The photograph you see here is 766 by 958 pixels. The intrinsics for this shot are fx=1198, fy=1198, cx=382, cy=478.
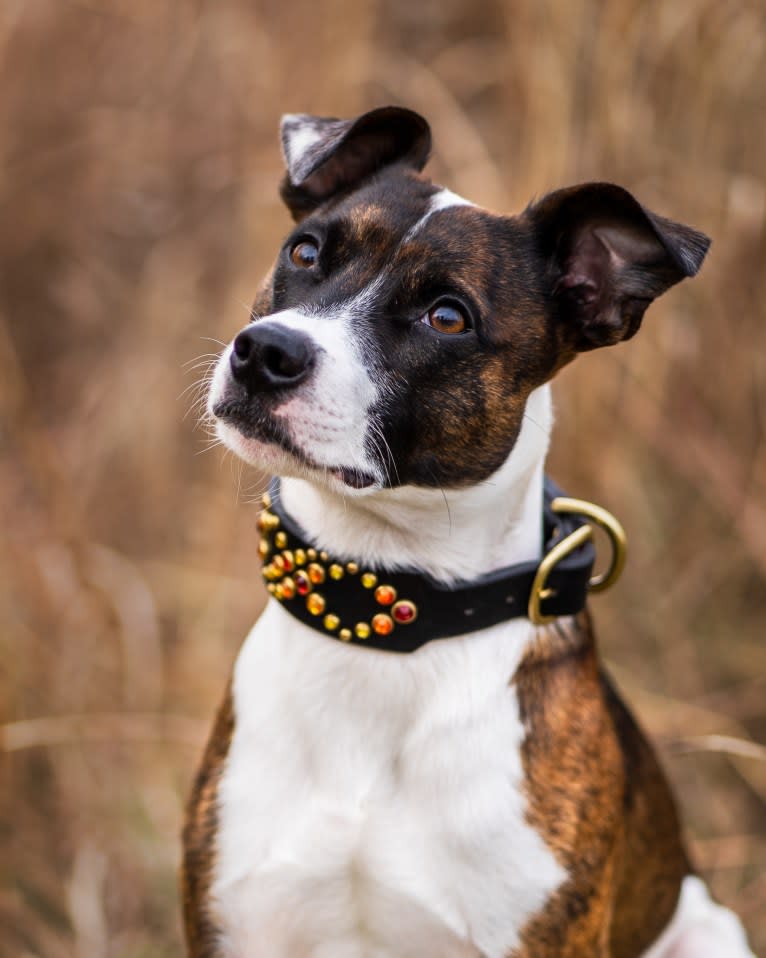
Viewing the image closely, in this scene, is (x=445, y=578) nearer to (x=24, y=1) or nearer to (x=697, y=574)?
(x=697, y=574)

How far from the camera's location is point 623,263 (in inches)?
95.3

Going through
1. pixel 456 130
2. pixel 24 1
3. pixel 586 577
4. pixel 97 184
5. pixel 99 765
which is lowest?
pixel 99 765

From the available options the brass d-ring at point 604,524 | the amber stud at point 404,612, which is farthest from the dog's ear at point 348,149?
the amber stud at point 404,612

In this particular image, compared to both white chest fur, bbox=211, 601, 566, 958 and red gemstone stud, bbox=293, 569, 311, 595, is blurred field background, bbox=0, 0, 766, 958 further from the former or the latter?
red gemstone stud, bbox=293, 569, 311, 595

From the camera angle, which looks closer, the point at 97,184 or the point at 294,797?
the point at 294,797

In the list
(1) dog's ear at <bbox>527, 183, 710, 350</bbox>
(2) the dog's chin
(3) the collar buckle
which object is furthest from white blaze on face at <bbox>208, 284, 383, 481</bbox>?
(1) dog's ear at <bbox>527, 183, 710, 350</bbox>

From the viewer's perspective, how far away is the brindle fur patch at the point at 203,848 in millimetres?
2391

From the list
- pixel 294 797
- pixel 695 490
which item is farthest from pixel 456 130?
pixel 294 797

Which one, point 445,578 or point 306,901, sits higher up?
point 445,578

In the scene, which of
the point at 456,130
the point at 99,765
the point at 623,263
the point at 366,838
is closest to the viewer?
the point at 366,838

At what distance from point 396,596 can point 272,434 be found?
1.35ft

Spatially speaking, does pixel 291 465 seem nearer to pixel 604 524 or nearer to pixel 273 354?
pixel 273 354

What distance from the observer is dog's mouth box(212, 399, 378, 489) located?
6.83ft

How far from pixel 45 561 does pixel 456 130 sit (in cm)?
222
